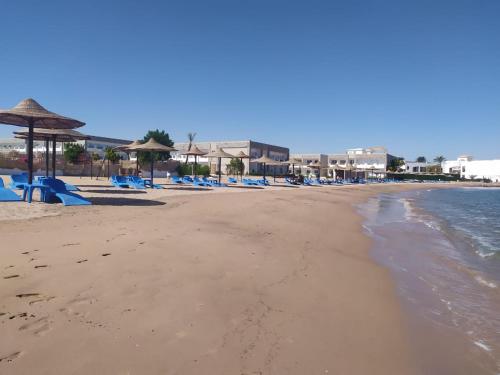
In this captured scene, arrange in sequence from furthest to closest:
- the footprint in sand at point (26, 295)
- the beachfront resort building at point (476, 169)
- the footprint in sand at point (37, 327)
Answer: the beachfront resort building at point (476, 169)
the footprint in sand at point (26, 295)
the footprint in sand at point (37, 327)

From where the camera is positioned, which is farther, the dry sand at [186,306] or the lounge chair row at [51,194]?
the lounge chair row at [51,194]

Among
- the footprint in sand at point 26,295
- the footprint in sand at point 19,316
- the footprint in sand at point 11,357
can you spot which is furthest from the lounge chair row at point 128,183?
the footprint in sand at point 11,357

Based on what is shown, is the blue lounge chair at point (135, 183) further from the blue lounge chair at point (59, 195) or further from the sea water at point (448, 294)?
the sea water at point (448, 294)

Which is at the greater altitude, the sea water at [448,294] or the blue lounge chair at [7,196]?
the blue lounge chair at [7,196]

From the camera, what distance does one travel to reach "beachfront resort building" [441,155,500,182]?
92169 millimetres

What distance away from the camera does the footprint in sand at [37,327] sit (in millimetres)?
2533

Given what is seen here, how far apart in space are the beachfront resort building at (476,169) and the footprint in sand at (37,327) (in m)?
107

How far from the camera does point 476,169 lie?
3752 inches

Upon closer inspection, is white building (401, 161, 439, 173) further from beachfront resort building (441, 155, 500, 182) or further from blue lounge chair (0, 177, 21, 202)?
blue lounge chair (0, 177, 21, 202)

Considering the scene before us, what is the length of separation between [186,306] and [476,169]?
113m

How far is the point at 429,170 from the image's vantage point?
9738cm

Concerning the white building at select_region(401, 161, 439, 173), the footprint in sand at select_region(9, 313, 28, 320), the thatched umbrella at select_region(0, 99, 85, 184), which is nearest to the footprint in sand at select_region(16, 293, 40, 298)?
the footprint in sand at select_region(9, 313, 28, 320)

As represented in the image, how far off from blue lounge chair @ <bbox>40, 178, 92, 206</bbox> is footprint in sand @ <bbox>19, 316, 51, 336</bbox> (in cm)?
728

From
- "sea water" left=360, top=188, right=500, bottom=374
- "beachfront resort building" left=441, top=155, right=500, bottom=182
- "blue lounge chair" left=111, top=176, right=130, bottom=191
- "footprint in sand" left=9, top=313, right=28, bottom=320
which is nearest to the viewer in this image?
"footprint in sand" left=9, top=313, right=28, bottom=320
